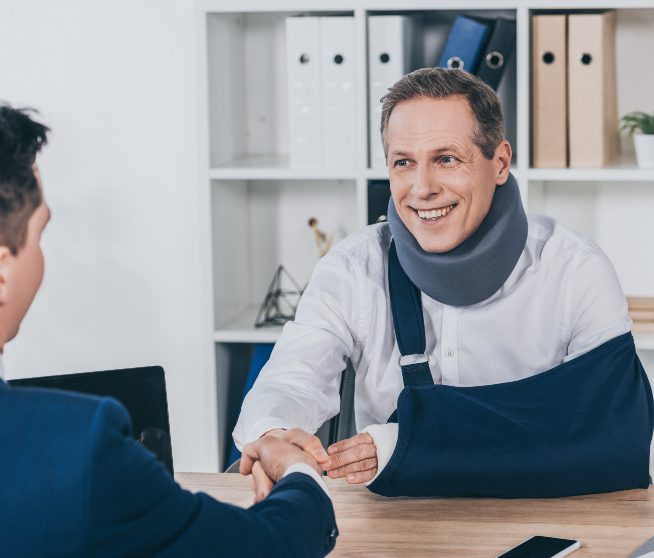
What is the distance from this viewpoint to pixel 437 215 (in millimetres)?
1938

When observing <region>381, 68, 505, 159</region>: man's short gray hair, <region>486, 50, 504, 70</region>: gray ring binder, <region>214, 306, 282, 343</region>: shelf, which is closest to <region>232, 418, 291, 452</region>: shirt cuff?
<region>381, 68, 505, 159</region>: man's short gray hair

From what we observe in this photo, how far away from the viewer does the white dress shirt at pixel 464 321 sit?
1.93 m

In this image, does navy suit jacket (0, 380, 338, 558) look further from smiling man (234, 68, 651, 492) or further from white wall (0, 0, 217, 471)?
white wall (0, 0, 217, 471)

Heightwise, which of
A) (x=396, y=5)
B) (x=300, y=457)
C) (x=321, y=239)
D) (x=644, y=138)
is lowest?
(x=300, y=457)

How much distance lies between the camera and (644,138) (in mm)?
2588

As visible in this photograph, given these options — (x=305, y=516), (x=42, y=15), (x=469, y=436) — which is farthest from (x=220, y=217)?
(x=305, y=516)

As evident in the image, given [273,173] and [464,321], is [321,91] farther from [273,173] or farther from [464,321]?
[464,321]

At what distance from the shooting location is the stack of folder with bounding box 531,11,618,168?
2.53 metres

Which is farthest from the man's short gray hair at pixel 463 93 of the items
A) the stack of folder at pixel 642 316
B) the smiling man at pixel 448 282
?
the stack of folder at pixel 642 316

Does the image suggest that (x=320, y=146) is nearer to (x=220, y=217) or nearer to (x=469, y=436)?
(x=220, y=217)

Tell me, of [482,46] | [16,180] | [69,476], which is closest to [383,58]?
[482,46]

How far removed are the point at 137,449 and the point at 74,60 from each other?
2.17 metres

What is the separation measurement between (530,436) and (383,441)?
8.9 inches

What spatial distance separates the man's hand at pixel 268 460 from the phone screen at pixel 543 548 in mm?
294
